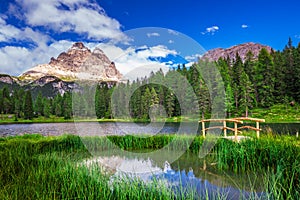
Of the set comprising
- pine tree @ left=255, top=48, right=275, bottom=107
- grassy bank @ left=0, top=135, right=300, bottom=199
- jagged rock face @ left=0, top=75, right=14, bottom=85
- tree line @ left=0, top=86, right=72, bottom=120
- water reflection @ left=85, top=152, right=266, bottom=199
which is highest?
jagged rock face @ left=0, top=75, right=14, bottom=85

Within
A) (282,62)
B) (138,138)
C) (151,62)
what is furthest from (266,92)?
(151,62)

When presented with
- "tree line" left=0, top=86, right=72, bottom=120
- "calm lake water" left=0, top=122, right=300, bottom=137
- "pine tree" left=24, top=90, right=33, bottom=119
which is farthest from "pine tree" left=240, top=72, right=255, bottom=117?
"pine tree" left=24, top=90, right=33, bottom=119

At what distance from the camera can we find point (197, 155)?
343 inches

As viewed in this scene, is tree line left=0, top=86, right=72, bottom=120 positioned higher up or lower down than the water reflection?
higher up

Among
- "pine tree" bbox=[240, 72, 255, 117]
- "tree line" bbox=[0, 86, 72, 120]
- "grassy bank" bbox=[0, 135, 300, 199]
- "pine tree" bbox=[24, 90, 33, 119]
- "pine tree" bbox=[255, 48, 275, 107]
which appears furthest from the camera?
"tree line" bbox=[0, 86, 72, 120]

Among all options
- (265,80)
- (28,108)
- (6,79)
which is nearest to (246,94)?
(265,80)

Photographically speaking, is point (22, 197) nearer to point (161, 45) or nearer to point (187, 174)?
point (187, 174)

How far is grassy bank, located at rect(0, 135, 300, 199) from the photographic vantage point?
12.3ft

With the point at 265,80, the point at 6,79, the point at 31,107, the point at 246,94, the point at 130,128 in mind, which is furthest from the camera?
the point at 6,79

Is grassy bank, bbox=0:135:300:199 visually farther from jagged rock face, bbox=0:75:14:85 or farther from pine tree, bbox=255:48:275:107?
jagged rock face, bbox=0:75:14:85

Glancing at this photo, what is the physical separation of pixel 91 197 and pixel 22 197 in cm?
104

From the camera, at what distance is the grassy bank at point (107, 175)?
12.3ft

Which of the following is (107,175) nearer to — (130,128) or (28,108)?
(130,128)

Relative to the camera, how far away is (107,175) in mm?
5094
